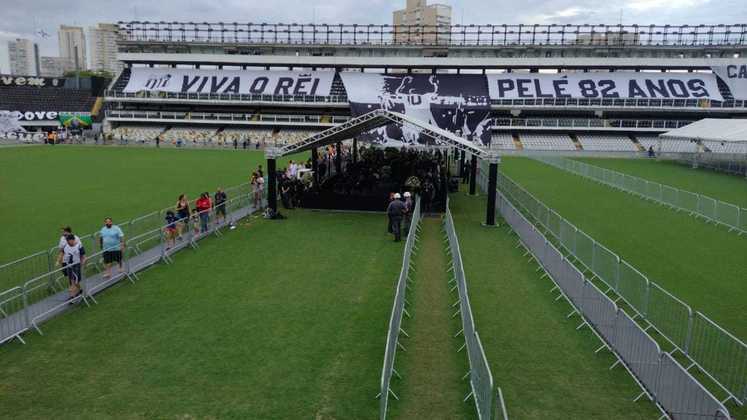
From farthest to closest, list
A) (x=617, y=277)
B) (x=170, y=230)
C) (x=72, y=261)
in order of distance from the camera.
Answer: (x=170, y=230), (x=617, y=277), (x=72, y=261)

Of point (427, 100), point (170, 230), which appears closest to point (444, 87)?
point (427, 100)

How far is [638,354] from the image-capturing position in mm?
7777

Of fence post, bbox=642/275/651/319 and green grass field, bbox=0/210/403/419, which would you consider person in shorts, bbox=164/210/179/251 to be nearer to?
green grass field, bbox=0/210/403/419

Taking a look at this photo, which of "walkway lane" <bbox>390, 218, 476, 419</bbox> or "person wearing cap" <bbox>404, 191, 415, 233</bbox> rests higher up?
"person wearing cap" <bbox>404, 191, 415, 233</bbox>

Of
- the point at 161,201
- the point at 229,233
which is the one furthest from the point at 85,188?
the point at 229,233

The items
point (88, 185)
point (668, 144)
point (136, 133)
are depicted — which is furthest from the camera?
point (136, 133)

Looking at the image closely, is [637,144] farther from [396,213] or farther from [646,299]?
[646,299]

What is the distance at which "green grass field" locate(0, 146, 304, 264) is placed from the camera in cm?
1711

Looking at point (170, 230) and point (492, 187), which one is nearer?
point (170, 230)

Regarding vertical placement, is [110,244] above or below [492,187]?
below

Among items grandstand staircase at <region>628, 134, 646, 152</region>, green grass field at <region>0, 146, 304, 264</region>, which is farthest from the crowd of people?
grandstand staircase at <region>628, 134, 646, 152</region>

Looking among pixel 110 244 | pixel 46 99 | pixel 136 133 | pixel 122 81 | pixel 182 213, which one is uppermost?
pixel 122 81

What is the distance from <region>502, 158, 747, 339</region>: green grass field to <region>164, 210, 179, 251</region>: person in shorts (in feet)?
41.4

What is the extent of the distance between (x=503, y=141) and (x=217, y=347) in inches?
2203
